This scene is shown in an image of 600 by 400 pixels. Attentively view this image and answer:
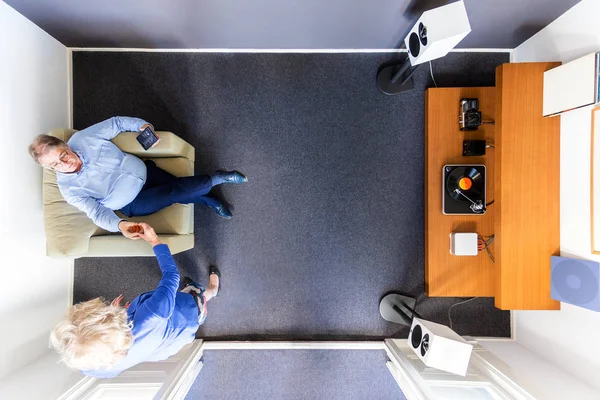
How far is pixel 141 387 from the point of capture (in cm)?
196

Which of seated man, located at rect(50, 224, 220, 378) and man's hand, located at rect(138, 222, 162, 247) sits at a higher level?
man's hand, located at rect(138, 222, 162, 247)

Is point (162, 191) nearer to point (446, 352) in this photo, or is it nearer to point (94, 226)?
point (94, 226)

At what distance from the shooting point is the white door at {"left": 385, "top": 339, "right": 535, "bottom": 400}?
5.77 feet

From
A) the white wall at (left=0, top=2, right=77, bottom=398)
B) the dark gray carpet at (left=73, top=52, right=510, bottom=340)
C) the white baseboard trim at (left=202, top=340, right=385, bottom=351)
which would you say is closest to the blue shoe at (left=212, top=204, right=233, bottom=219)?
the dark gray carpet at (left=73, top=52, right=510, bottom=340)

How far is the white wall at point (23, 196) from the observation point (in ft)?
5.99

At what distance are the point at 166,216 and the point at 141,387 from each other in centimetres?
109

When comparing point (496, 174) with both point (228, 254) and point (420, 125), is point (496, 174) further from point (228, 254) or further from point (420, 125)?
point (228, 254)

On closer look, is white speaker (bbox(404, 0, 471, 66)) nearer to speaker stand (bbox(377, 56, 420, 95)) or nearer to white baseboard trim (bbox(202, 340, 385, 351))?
speaker stand (bbox(377, 56, 420, 95))

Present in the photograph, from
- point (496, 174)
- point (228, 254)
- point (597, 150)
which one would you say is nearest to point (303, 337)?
point (228, 254)

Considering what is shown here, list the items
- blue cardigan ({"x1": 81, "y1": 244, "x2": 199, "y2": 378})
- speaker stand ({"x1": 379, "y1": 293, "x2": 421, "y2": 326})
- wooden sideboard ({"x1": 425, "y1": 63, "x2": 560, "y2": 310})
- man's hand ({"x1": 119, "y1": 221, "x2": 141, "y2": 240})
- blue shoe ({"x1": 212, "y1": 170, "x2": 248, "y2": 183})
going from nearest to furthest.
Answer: blue cardigan ({"x1": 81, "y1": 244, "x2": 199, "y2": 378})
man's hand ({"x1": 119, "y1": 221, "x2": 141, "y2": 240})
wooden sideboard ({"x1": 425, "y1": 63, "x2": 560, "y2": 310})
blue shoe ({"x1": 212, "y1": 170, "x2": 248, "y2": 183})
speaker stand ({"x1": 379, "y1": 293, "x2": 421, "y2": 326})

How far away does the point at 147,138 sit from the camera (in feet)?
6.18

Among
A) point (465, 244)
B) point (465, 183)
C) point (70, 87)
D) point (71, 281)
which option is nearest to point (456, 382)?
point (465, 244)

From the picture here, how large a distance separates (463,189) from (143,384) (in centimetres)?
243

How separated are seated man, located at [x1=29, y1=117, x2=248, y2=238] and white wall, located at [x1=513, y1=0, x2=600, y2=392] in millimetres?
2210
